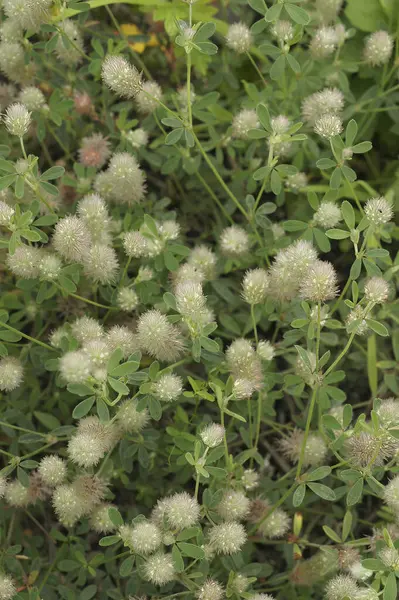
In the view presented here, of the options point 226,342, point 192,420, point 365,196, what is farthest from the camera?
point 365,196

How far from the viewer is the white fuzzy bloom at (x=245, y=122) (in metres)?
2.29

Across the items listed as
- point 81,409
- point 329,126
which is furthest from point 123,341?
point 329,126

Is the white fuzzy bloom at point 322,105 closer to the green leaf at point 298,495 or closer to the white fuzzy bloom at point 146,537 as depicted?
the green leaf at point 298,495

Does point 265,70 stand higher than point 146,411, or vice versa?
point 265,70

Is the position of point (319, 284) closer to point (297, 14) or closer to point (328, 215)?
point (328, 215)

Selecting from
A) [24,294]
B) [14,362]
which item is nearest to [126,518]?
[14,362]

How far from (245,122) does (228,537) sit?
124cm

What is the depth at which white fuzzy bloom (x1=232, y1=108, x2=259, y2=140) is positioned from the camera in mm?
2293

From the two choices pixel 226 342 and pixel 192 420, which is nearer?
pixel 192 420

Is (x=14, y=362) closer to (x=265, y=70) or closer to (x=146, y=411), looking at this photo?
(x=146, y=411)

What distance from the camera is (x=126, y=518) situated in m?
2.26

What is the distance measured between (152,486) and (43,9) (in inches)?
56.0

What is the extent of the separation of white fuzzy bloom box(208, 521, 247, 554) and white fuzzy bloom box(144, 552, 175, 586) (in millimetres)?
136

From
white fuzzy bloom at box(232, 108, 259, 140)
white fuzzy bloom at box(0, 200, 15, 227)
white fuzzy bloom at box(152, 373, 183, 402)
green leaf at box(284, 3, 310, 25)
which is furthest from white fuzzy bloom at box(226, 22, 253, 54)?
white fuzzy bloom at box(152, 373, 183, 402)
